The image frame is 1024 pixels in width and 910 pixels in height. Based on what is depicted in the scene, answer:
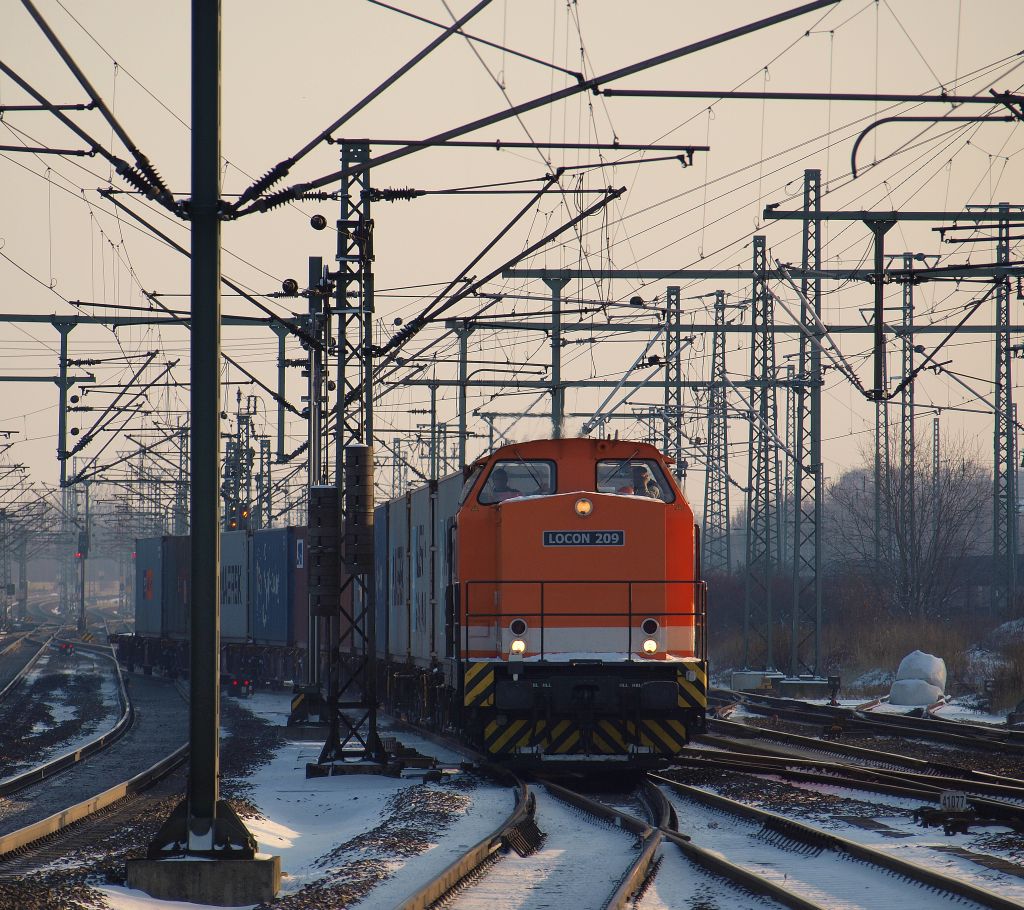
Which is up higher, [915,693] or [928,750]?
[928,750]

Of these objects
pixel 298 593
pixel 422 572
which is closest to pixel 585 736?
pixel 422 572

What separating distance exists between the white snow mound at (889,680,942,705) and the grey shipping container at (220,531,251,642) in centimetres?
1958

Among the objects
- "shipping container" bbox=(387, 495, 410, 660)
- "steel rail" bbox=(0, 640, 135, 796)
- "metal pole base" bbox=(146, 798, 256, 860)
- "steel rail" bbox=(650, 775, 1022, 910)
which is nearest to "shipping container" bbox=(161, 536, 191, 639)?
"steel rail" bbox=(0, 640, 135, 796)

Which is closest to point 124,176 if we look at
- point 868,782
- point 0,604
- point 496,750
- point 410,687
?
point 496,750

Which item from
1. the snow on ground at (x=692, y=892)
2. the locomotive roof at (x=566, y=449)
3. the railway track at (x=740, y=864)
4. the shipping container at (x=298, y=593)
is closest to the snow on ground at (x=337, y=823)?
the railway track at (x=740, y=864)

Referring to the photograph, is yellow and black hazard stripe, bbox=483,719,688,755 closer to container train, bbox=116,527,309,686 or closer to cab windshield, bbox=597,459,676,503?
cab windshield, bbox=597,459,676,503

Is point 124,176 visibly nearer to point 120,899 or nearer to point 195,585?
point 195,585

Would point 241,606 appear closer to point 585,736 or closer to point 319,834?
point 585,736

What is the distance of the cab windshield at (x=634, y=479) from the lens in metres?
16.6

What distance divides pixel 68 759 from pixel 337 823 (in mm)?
8958

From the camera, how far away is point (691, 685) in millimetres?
15797

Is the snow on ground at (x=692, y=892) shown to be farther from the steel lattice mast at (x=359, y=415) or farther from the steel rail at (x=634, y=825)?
the steel lattice mast at (x=359, y=415)

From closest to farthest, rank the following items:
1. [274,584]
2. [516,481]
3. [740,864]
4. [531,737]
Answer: [740,864] → [531,737] → [516,481] → [274,584]

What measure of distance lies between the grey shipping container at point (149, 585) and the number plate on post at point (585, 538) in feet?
116
